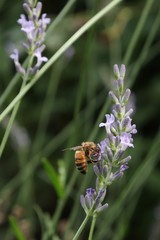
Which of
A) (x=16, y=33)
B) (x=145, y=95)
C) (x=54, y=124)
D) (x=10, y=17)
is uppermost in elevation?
(x=10, y=17)

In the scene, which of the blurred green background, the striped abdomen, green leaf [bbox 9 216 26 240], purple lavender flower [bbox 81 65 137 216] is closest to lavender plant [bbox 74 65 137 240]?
purple lavender flower [bbox 81 65 137 216]

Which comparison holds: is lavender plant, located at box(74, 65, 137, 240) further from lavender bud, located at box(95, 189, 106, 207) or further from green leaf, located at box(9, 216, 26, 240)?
green leaf, located at box(9, 216, 26, 240)

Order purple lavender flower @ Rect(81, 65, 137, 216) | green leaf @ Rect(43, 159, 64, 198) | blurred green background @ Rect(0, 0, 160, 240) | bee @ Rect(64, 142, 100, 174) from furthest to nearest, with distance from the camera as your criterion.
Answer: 1. blurred green background @ Rect(0, 0, 160, 240)
2. green leaf @ Rect(43, 159, 64, 198)
3. bee @ Rect(64, 142, 100, 174)
4. purple lavender flower @ Rect(81, 65, 137, 216)

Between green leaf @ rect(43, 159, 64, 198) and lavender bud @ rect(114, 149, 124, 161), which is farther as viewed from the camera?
green leaf @ rect(43, 159, 64, 198)

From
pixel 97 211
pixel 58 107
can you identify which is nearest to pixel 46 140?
pixel 58 107

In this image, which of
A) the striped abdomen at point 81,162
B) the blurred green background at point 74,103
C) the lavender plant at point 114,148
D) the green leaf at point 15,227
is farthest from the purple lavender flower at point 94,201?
the blurred green background at point 74,103

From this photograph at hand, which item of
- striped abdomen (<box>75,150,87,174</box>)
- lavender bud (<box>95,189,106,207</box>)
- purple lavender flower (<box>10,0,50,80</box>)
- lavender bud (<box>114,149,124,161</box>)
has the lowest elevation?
lavender bud (<box>95,189,106,207</box>)

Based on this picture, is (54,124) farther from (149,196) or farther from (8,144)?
(149,196)

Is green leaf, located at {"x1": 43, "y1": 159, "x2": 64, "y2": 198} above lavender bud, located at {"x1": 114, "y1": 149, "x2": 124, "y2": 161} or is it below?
above

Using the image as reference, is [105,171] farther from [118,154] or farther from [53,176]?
[53,176]
